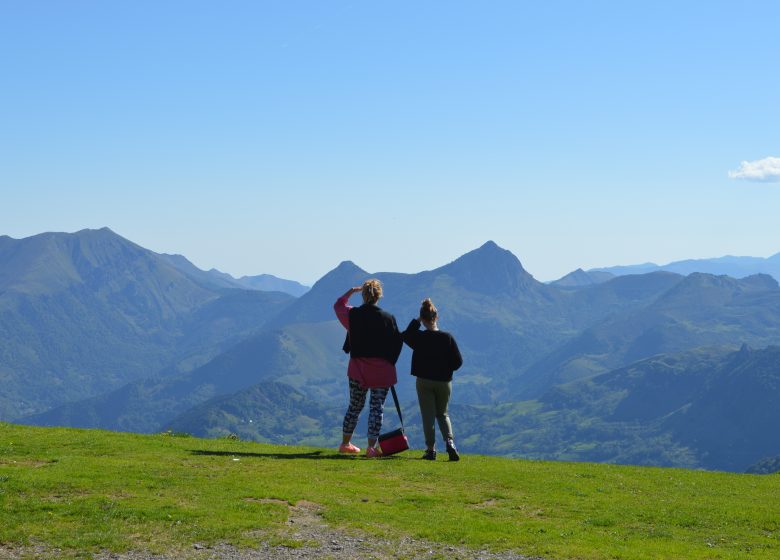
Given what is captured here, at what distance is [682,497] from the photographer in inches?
774

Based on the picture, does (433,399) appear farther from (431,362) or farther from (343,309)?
(343,309)

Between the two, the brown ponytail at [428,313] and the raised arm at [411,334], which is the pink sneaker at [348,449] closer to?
the raised arm at [411,334]

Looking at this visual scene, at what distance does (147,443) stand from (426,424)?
9.32m

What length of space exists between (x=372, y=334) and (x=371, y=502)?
6.16 meters

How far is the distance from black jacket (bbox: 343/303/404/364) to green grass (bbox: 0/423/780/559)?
3191 millimetres

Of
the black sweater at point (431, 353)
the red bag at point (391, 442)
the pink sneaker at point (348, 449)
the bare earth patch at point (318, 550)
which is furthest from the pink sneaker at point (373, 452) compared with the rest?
the bare earth patch at point (318, 550)

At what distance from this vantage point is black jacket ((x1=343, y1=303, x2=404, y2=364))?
2228 cm

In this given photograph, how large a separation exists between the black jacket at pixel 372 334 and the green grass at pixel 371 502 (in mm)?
3191

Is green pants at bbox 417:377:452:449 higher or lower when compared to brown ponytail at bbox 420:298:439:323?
lower

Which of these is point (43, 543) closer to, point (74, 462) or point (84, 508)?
point (84, 508)

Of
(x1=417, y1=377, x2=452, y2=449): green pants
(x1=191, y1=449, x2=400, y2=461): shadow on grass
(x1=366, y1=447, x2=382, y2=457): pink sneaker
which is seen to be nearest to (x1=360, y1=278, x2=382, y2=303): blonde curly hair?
(x1=417, y1=377, x2=452, y2=449): green pants

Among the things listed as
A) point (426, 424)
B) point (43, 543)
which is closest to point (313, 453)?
point (426, 424)

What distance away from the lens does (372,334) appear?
73.4ft

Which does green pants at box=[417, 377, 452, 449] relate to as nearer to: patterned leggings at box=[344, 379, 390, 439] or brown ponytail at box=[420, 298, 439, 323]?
patterned leggings at box=[344, 379, 390, 439]
